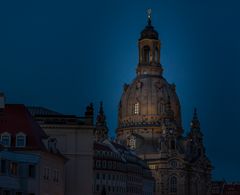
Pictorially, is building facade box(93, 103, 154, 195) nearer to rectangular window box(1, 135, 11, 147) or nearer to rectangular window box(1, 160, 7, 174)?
rectangular window box(1, 135, 11, 147)

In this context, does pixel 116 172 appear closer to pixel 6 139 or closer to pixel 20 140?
pixel 6 139

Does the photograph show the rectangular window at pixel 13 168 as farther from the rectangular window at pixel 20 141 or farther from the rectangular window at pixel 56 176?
the rectangular window at pixel 56 176

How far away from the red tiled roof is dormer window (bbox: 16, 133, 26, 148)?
316mm

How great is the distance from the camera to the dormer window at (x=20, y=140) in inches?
2490

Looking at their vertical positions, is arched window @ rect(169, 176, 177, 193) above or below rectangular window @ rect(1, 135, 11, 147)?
above

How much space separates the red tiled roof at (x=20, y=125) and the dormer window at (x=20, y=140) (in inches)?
12.4

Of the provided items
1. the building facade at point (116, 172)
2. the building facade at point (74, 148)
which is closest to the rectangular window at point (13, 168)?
the building facade at point (74, 148)

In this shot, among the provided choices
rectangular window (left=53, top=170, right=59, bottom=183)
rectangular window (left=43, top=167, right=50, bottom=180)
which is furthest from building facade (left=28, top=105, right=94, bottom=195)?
rectangular window (left=43, top=167, right=50, bottom=180)

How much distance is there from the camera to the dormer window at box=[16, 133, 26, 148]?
63250 mm

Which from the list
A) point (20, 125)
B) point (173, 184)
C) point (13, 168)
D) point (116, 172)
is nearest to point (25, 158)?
point (13, 168)

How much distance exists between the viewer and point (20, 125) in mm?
65625

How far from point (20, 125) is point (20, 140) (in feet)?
7.48

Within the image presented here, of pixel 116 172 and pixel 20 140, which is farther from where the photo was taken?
pixel 116 172

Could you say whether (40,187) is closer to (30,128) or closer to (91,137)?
(30,128)
